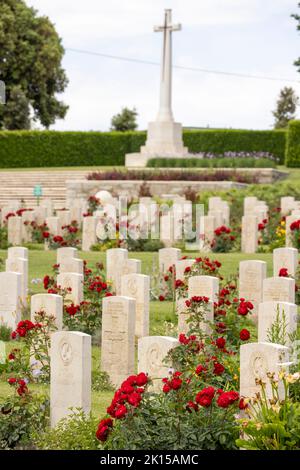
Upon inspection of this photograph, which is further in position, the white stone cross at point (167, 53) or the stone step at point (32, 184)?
the white stone cross at point (167, 53)

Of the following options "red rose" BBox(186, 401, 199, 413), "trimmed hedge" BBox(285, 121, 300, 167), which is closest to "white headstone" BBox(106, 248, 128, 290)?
"red rose" BBox(186, 401, 199, 413)

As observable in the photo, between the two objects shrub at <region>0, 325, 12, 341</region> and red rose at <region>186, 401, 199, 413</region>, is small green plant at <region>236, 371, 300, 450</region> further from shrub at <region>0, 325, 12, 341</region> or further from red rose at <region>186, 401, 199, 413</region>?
shrub at <region>0, 325, 12, 341</region>

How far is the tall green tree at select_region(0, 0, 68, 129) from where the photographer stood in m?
44.2

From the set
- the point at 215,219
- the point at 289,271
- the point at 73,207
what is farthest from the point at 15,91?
the point at 289,271

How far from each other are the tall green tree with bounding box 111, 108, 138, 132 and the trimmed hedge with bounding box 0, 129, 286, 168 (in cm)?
1101

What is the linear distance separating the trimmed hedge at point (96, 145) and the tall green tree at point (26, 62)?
5.20 m

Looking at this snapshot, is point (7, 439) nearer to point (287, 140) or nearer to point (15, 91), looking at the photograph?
point (287, 140)

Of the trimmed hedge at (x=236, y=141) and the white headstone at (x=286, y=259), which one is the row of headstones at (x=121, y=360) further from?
the trimmed hedge at (x=236, y=141)

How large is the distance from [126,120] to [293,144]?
51.9 ft

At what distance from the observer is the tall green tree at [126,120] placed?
51375 millimetres

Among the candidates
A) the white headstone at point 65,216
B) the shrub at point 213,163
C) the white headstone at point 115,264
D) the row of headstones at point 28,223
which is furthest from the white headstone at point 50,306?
the shrub at point 213,163

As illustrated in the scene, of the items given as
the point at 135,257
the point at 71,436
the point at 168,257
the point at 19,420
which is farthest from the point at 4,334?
the point at 135,257

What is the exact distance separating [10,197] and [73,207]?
7.98m

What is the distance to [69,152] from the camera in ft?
131
